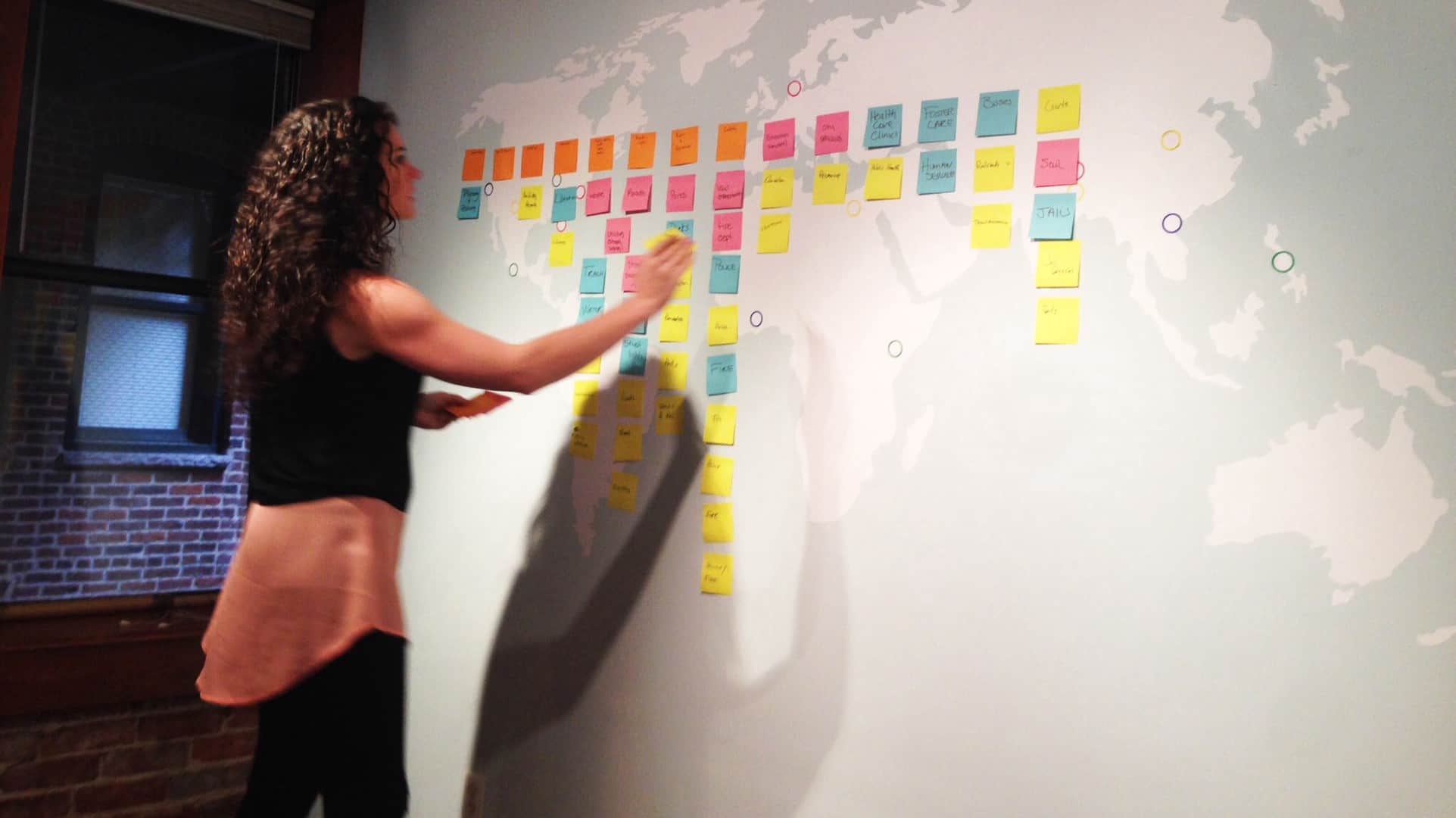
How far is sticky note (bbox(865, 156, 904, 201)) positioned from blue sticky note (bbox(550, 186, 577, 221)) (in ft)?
2.22

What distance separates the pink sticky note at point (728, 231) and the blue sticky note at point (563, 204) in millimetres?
374

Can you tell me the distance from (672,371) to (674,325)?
0.29ft

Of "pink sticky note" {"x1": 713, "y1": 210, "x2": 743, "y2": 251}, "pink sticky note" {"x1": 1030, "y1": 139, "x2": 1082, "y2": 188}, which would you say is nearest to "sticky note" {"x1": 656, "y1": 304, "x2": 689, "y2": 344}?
"pink sticky note" {"x1": 713, "y1": 210, "x2": 743, "y2": 251}

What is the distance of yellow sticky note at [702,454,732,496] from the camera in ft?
5.24

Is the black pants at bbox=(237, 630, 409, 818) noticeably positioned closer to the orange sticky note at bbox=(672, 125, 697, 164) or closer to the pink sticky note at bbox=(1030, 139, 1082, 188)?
the orange sticky note at bbox=(672, 125, 697, 164)

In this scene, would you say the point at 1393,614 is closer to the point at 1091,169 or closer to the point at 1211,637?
the point at 1211,637

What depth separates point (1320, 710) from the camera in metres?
1.10

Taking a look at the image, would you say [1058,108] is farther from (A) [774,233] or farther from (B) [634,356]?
(B) [634,356]

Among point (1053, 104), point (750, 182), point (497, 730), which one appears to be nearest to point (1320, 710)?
point (1053, 104)

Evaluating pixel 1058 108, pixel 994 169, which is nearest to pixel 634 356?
pixel 994 169

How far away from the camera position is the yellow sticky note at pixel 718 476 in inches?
62.9

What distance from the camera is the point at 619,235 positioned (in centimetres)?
179

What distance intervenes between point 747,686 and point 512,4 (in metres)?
1.58

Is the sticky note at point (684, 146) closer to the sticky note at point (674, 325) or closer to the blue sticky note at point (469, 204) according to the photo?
the sticky note at point (674, 325)
